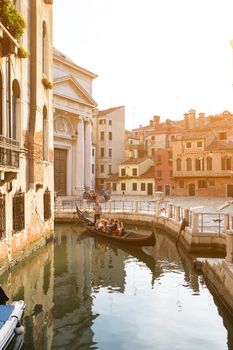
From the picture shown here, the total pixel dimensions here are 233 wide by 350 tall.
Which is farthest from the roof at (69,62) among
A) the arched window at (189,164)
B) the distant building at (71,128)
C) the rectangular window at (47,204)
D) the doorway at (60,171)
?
the rectangular window at (47,204)

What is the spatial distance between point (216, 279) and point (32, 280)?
5.01m

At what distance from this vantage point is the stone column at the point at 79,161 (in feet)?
115

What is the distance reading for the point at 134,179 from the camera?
A: 44.8 metres

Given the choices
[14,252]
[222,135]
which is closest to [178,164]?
[222,135]

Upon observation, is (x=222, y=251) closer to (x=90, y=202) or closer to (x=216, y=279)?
(x=216, y=279)

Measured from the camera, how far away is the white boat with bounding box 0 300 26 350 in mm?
5686

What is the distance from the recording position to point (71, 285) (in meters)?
10.3

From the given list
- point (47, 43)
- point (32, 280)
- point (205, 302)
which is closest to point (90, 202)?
point (47, 43)

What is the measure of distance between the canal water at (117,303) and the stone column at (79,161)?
20.6 metres

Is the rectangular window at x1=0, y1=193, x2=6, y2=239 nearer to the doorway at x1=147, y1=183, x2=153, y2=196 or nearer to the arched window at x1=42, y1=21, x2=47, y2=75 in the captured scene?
the arched window at x1=42, y1=21, x2=47, y2=75

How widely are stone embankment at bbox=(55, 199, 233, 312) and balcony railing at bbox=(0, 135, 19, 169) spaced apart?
18.6 feet

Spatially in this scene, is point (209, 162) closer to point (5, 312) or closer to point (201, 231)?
point (201, 231)

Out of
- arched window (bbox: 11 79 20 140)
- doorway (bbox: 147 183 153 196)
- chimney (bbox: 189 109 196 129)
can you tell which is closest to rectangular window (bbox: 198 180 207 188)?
doorway (bbox: 147 183 153 196)

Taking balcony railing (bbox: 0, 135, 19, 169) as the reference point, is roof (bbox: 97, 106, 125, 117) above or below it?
above
